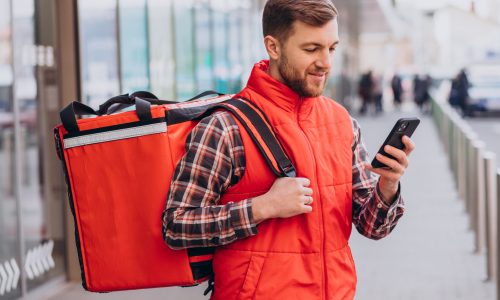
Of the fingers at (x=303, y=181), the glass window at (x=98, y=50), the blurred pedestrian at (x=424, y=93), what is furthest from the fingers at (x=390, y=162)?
the blurred pedestrian at (x=424, y=93)

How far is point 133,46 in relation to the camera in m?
8.17

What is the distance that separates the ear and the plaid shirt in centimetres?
21

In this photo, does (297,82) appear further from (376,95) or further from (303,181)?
(376,95)

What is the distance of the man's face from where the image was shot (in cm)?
229

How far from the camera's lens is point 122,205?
239 centimetres

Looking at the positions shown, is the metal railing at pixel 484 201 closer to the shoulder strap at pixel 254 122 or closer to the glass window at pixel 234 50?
the shoulder strap at pixel 254 122

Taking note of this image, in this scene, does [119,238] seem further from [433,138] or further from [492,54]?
[492,54]

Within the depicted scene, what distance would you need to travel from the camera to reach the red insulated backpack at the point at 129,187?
2367 mm

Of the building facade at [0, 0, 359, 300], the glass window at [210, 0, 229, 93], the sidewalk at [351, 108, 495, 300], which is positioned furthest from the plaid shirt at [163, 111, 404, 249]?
the glass window at [210, 0, 229, 93]

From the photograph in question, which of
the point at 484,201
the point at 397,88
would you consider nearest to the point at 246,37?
the point at 484,201

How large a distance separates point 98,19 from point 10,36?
834 millimetres

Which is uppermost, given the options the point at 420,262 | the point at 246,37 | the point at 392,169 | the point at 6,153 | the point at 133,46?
the point at 246,37

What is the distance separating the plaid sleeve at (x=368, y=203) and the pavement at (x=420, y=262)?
12.6 feet

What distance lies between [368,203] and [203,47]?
32.4ft
